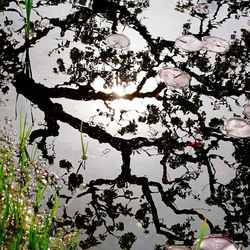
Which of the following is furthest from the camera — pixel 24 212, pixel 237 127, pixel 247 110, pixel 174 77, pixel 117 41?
pixel 117 41

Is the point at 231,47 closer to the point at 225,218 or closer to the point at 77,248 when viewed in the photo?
the point at 225,218

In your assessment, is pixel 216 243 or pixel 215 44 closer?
pixel 216 243

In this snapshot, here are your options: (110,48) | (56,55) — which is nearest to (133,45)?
(110,48)

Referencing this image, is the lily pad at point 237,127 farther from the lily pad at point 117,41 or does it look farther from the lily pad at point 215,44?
the lily pad at point 117,41

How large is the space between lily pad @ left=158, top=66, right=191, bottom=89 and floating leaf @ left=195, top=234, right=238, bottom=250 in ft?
4.03

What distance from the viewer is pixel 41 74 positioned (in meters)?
2.84

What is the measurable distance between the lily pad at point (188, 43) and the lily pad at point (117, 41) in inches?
16.8

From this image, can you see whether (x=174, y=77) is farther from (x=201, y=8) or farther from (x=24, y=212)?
(x=24, y=212)

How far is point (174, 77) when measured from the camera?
2881 mm

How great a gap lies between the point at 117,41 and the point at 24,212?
5.92ft

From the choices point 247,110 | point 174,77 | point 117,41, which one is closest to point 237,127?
point 247,110

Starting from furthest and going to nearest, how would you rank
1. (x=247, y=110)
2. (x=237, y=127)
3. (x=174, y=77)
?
(x=174, y=77) → (x=247, y=110) → (x=237, y=127)

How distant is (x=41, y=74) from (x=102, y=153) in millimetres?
855

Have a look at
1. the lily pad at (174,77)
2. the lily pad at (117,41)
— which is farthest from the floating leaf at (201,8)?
the lily pad at (174,77)
